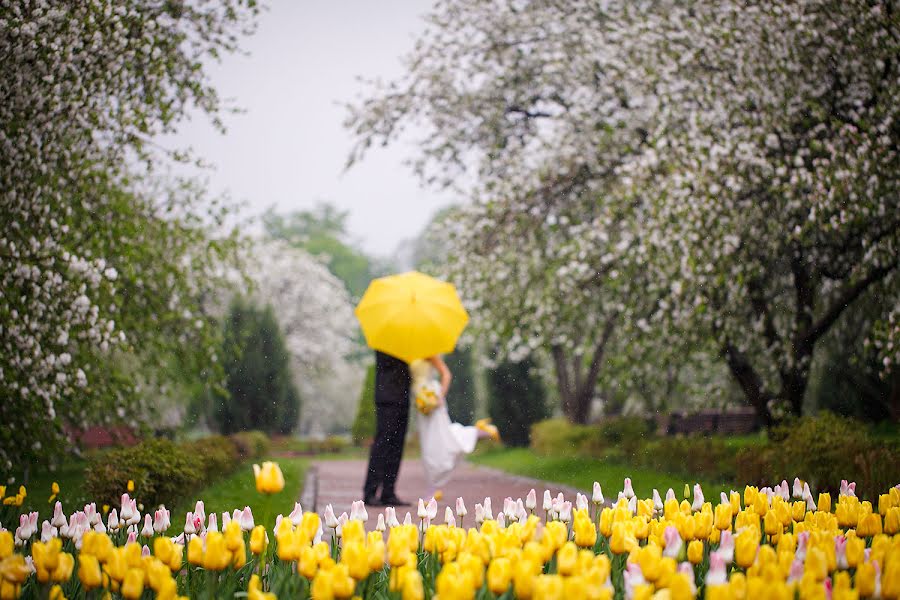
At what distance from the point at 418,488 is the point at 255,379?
10510mm

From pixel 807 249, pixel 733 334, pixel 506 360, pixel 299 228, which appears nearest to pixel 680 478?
pixel 733 334

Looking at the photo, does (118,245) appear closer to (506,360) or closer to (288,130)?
(288,130)

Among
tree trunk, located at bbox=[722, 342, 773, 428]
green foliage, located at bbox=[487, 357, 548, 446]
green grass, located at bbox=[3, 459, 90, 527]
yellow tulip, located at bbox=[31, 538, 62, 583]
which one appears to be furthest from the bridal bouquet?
green foliage, located at bbox=[487, 357, 548, 446]

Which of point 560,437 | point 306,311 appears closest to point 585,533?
point 560,437

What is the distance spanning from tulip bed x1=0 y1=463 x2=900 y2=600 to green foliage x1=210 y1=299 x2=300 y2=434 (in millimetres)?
16915

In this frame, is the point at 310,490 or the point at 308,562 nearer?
the point at 308,562

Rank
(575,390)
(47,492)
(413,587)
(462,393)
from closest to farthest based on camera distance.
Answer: (413,587) → (47,492) → (575,390) → (462,393)

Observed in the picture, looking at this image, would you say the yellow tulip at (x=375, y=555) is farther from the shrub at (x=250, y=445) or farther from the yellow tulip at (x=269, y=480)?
the shrub at (x=250, y=445)

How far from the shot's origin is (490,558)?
319cm

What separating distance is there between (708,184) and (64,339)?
5722 millimetres

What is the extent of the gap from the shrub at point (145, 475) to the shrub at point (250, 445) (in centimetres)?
742

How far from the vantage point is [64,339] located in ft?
22.2

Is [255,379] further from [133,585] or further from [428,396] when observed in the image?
[133,585]

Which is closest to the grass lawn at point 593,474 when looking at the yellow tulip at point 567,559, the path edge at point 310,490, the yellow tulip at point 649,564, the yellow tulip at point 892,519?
the path edge at point 310,490
